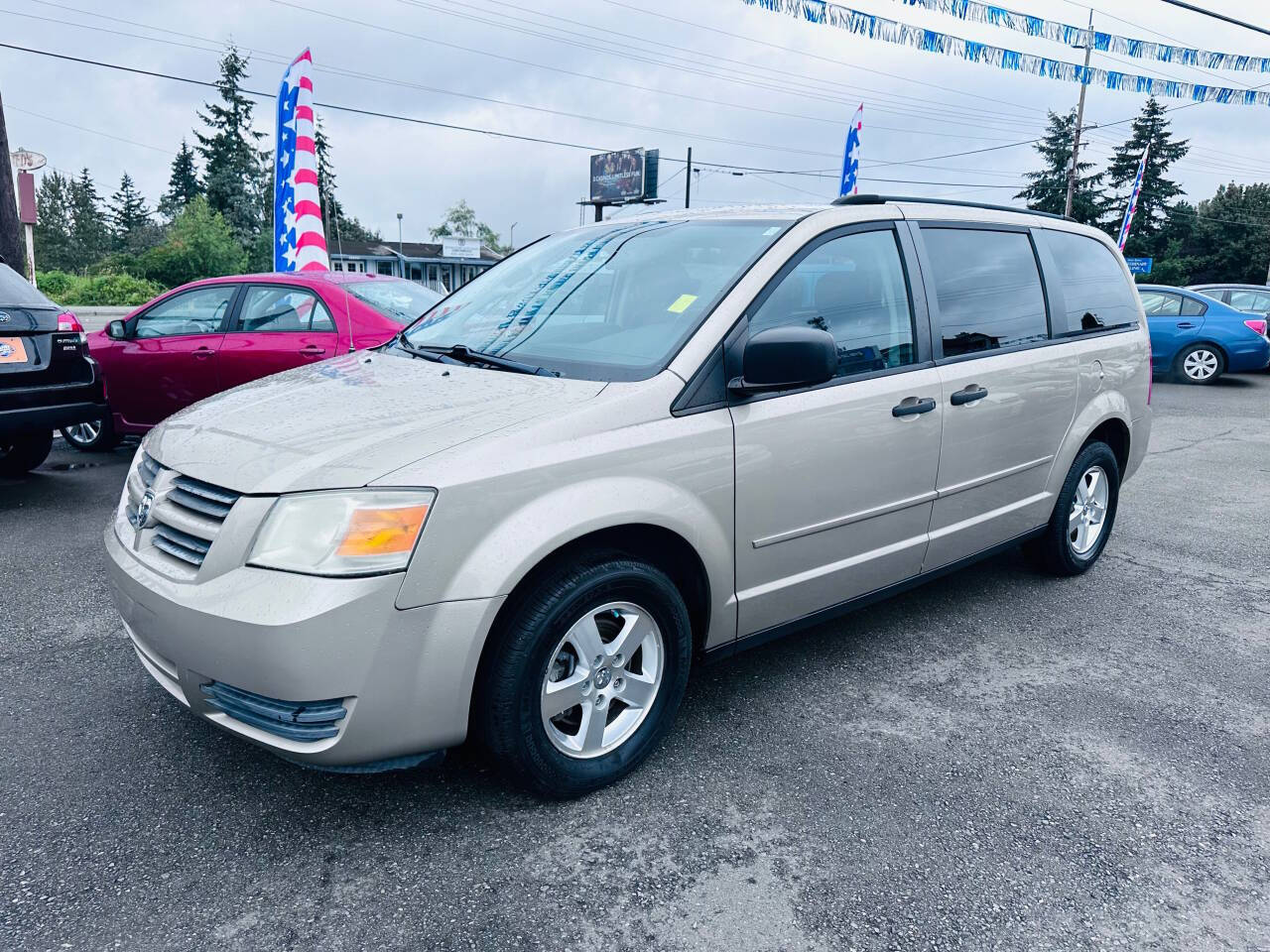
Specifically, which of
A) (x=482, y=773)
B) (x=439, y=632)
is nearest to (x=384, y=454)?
(x=439, y=632)

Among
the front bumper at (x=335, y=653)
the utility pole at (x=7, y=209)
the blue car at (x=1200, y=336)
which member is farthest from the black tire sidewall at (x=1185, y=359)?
Result: the utility pole at (x=7, y=209)

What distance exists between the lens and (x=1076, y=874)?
2309 millimetres

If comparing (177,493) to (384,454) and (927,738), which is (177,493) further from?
(927,738)

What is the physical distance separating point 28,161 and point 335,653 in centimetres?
1693

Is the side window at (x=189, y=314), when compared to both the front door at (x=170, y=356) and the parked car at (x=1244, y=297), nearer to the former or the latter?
the front door at (x=170, y=356)

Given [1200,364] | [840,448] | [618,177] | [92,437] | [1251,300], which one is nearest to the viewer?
[840,448]

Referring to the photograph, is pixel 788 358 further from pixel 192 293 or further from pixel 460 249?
pixel 460 249

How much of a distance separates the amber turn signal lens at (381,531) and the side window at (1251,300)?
1557 centimetres

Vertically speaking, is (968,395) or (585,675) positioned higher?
(968,395)

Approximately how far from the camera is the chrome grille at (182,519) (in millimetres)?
2334

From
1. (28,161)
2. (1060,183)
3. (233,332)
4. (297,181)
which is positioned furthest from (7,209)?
(1060,183)

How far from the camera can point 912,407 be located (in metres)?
3.29

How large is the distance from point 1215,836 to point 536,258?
123 inches

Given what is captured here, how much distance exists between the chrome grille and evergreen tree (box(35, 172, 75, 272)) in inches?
3661
